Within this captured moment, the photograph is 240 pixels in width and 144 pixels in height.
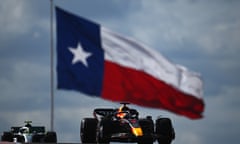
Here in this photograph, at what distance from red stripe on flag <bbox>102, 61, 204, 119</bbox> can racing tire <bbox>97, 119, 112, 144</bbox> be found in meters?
17.2

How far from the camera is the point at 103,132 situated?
34062mm

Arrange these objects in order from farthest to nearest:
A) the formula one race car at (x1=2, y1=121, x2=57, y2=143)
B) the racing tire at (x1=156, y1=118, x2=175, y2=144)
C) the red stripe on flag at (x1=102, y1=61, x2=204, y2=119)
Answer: the formula one race car at (x1=2, y1=121, x2=57, y2=143) → the racing tire at (x1=156, y1=118, x2=175, y2=144) → the red stripe on flag at (x1=102, y1=61, x2=204, y2=119)

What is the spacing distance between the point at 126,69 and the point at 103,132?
682 inches

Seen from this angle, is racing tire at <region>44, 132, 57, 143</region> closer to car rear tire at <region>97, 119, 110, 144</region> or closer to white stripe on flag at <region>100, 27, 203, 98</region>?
car rear tire at <region>97, 119, 110, 144</region>

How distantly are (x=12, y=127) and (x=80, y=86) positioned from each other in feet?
87.4

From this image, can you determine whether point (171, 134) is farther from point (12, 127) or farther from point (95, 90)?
point (95, 90)

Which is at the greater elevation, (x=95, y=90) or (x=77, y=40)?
(x=77, y=40)

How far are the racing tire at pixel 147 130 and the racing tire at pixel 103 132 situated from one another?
4.40 feet

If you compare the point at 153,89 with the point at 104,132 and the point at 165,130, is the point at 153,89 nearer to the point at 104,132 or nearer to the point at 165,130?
the point at 104,132

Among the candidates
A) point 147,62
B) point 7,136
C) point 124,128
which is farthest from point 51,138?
point 147,62

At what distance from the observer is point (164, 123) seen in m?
35.3

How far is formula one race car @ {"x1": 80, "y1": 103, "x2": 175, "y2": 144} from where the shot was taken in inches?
1341

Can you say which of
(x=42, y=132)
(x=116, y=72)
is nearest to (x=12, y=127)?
(x=42, y=132)

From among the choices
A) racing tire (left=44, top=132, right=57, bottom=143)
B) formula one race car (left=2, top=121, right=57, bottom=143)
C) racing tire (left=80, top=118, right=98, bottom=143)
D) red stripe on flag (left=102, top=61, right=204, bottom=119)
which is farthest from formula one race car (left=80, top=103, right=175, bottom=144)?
red stripe on flag (left=102, top=61, right=204, bottom=119)
